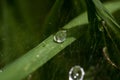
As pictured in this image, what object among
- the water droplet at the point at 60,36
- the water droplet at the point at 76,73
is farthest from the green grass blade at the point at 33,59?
the water droplet at the point at 76,73

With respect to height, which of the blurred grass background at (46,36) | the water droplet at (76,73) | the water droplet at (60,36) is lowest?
the water droplet at (76,73)

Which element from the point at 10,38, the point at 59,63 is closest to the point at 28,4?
the point at 10,38

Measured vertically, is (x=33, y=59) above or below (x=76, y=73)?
above

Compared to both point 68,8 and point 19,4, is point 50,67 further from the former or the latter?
point 19,4

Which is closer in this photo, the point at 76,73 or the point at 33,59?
the point at 33,59

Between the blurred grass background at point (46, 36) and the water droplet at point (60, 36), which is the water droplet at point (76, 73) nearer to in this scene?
the blurred grass background at point (46, 36)

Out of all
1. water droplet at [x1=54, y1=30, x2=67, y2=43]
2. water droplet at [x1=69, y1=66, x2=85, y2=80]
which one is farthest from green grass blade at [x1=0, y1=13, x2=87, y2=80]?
water droplet at [x1=69, y1=66, x2=85, y2=80]
